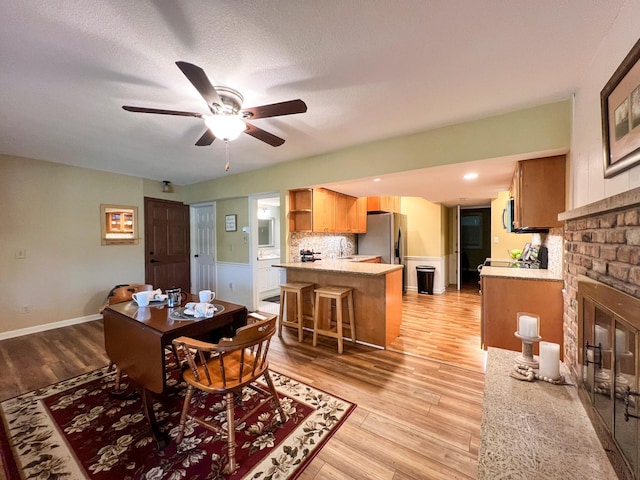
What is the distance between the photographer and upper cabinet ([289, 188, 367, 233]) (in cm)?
405

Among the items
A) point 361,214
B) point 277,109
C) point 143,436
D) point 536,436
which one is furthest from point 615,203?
point 361,214

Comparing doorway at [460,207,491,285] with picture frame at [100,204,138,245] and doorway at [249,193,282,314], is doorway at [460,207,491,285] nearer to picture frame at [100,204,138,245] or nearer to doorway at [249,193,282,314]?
doorway at [249,193,282,314]

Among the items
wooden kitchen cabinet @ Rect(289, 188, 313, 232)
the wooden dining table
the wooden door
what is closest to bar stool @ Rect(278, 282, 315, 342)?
wooden kitchen cabinet @ Rect(289, 188, 313, 232)

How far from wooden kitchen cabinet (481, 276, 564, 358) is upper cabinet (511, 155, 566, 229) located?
57 cm

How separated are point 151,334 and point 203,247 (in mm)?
4009

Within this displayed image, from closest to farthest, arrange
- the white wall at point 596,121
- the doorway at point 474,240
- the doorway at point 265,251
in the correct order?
1. the white wall at point 596,121
2. the doorway at point 265,251
3. the doorway at point 474,240

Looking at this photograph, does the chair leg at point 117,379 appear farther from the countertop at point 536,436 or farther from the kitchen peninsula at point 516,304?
the kitchen peninsula at point 516,304

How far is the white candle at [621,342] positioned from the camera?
988mm

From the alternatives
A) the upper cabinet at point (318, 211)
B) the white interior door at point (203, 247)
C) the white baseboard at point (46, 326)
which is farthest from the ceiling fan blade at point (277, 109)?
the white baseboard at point (46, 326)

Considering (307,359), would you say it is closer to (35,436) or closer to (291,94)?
(35,436)

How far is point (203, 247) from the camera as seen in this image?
5.37 meters

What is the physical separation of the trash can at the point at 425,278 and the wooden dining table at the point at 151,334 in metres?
4.71

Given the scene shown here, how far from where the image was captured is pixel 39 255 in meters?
3.64

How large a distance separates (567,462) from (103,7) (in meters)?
2.77
